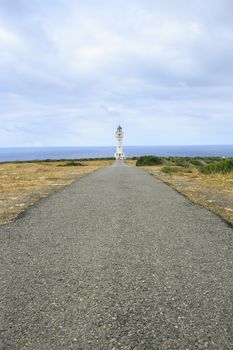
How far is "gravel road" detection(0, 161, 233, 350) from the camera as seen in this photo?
4406 millimetres

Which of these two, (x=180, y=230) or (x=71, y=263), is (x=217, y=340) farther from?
(x=180, y=230)

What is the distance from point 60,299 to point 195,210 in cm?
883

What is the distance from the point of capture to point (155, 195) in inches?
706

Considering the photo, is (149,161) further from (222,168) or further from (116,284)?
(116,284)

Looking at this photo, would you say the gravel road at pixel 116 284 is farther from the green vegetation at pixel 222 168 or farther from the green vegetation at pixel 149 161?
the green vegetation at pixel 149 161

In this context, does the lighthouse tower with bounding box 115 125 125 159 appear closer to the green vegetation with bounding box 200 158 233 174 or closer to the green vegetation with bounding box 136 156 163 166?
the green vegetation with bounding box 136 156 163 166

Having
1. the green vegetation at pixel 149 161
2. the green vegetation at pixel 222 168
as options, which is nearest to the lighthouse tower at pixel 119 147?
the green vegetation at pixel 149 161

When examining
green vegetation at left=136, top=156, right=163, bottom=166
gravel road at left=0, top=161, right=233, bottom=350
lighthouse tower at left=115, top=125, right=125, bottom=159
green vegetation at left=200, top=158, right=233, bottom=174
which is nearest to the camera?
gravel road at left=0, top=161, right=233, bottom=350

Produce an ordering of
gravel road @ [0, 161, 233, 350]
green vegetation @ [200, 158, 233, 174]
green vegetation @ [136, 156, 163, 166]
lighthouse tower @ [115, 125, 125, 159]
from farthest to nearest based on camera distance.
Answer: lighthouse tower @ [115, 125, 125, 159], green vegetation @ [136, 156, 163, 166], green vegetation @ [200, 158, 233, 174], gravel road @ [0, 161, 233, 350]

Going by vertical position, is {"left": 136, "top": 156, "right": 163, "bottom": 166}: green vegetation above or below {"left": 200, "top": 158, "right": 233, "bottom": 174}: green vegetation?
below

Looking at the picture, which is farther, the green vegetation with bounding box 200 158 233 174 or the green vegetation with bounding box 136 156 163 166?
the green vegetation with bounding box 136 156 163 166

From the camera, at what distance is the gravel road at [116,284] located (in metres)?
4.41

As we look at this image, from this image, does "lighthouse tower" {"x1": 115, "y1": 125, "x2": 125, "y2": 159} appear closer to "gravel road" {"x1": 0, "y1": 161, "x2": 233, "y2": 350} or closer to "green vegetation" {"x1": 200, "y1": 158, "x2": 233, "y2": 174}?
"green vegetation" {"x1": 200, "y1": 158, "x2": 233, "y2": 174}

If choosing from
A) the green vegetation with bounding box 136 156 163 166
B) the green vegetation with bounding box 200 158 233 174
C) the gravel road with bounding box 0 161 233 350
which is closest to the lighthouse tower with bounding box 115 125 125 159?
the green vegetation with bounding box 136 156 163 166
